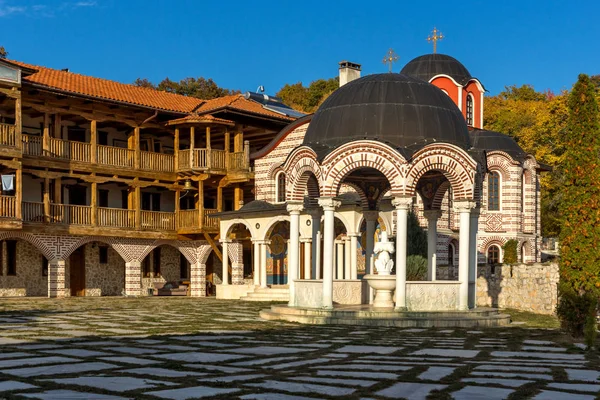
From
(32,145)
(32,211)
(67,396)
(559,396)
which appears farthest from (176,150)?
(559,396)

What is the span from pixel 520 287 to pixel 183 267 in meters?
18.1

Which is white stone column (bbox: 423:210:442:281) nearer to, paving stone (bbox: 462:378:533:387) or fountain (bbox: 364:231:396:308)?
fountain (bbox: 364:231:396:308)

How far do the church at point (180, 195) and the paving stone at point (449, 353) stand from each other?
936 cm

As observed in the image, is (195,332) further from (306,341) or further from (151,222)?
(151,222)

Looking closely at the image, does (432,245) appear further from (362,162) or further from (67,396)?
(67,396)

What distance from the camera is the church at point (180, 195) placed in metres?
30.5

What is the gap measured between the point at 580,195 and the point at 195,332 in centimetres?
711

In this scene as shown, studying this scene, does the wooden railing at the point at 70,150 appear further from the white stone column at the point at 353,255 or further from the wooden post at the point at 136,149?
the white stone column at the point at 353,255

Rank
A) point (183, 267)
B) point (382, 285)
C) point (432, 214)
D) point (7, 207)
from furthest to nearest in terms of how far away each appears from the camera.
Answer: point (183, 267) → point (7, 207) → point (432, 214) → point (382, 285)

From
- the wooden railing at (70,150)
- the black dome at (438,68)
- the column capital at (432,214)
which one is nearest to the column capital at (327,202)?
the column capital at (432,214)

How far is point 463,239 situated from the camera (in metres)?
19.2

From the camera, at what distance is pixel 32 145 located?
105 feet

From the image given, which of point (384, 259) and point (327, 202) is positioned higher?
point (327, 202)

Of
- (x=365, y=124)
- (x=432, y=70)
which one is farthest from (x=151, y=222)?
(x=365, y=124)
